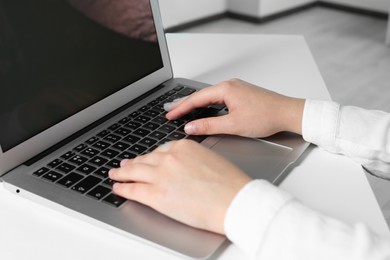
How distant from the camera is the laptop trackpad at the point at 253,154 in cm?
68

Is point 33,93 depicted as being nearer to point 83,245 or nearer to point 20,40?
point 20,40

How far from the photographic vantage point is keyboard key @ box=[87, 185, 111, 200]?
617mm

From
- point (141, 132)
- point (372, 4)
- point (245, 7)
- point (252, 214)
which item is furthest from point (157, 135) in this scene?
point (372, 4)

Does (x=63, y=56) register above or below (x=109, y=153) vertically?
above

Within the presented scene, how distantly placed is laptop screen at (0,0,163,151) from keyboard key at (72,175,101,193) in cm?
12

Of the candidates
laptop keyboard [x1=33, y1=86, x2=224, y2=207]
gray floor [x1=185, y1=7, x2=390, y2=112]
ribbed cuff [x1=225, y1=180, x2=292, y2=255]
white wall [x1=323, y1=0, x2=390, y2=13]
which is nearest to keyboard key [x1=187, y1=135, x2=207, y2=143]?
laptop keyboard [x1=33, y1=86, x2=224, y2=207]

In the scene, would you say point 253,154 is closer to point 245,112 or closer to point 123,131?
point 245,112

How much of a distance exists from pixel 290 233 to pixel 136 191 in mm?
195

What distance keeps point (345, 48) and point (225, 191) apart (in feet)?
9.40

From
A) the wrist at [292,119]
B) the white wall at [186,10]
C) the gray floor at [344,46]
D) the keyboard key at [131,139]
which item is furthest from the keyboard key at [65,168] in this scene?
the white wall at [186,10]

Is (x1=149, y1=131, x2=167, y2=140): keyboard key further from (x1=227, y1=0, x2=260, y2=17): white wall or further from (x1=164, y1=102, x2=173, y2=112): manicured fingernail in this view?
(x1=227, y1=0, x2=260, y2=17): white wall

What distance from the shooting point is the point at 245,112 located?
0.78 meters

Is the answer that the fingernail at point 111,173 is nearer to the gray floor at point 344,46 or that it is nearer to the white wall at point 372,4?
the gray floor at point 344,46

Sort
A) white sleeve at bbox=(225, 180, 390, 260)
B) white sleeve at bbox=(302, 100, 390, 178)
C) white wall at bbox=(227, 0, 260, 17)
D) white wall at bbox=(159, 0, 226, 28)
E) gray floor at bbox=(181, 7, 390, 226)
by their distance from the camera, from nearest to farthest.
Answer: white sleeve at bbox=(225, 180, 390, 260) < white sleeve at bbox=(302, 100, 390, 178) < gray floor at bbox=(181, 7, 390, 226) < white wall at bbox=(159, 0, 226, 28) < white wall at bbox=(227, 0, 260, 17)
